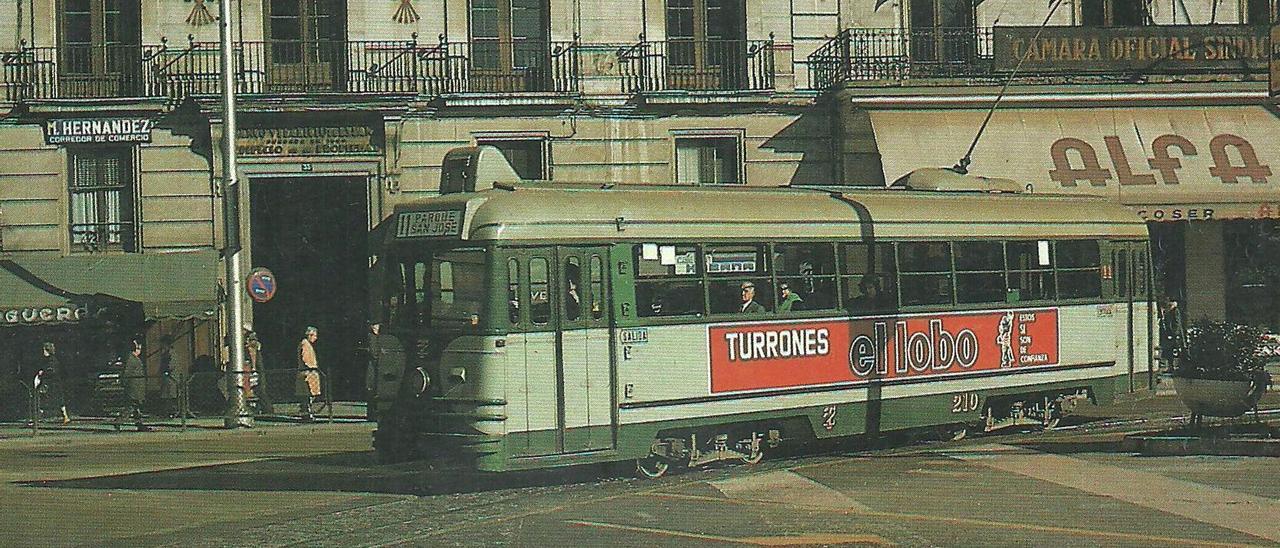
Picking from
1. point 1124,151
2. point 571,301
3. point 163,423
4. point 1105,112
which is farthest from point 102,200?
point 1124,151

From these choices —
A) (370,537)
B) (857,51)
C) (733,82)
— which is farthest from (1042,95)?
(370,537)

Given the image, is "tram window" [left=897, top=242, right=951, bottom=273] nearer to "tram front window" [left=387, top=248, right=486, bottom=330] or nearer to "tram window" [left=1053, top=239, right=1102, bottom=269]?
"tram window" [left=1053, top=239, right=1102, bottom=269]

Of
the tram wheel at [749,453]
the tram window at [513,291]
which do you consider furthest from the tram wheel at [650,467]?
the tram window at [513,291]

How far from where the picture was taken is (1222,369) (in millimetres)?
17016

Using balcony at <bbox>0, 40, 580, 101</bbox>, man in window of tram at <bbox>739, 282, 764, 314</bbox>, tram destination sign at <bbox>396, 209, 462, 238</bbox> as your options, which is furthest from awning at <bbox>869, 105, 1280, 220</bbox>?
tram destination sign at <bbox>396, 209, 462, 238</bbox>

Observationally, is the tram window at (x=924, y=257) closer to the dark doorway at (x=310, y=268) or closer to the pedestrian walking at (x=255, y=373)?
the pedestrian walking at (x=255, y=373)

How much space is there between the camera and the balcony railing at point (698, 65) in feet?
95.8

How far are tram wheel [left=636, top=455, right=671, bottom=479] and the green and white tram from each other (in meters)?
0.06

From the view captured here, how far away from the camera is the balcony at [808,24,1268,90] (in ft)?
96.3

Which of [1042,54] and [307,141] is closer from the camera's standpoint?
[307,141]

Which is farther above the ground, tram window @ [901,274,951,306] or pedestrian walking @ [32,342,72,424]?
tram window @ [901,274,951,306]

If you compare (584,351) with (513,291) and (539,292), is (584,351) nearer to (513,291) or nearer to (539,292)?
(539,292)

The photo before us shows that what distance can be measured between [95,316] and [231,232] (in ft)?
11.3

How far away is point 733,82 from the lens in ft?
96.8
